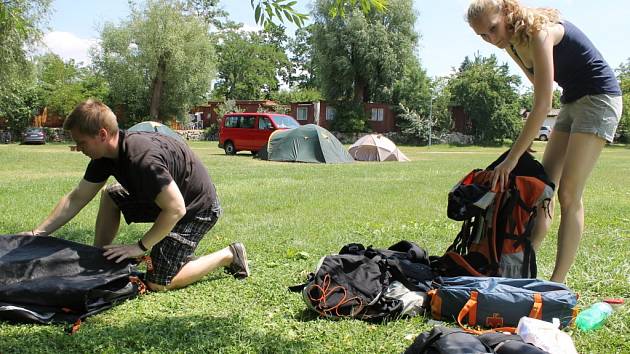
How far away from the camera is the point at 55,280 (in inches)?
118

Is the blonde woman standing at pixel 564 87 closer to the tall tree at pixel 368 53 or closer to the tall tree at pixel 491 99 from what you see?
the tall tree at pixel 368 53

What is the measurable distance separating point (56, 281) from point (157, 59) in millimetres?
34757

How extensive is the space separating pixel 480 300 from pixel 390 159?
16.0 metres

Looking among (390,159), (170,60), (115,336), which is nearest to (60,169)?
(390,159)

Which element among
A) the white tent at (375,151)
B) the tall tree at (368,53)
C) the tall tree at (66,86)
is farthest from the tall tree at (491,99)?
the tall tree at (66,86)

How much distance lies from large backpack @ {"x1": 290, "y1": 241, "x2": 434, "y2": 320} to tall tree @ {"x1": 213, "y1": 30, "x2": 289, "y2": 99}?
57750 mm

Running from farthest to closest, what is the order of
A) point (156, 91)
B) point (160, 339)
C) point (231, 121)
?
1. point (156, 91)
2. point (231, 121)
3. point (160, 339)

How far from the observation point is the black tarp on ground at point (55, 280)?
2.95 metres

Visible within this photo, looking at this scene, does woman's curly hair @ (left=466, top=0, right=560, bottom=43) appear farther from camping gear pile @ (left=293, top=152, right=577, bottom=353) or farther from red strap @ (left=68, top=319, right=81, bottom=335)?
red strap @ (left=68, top=319, right=81, bottom=335)

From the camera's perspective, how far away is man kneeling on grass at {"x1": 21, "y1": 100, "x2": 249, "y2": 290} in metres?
3.08

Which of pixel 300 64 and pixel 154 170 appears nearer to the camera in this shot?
pixel 154 170

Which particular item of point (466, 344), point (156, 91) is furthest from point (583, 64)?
point (156, 91)

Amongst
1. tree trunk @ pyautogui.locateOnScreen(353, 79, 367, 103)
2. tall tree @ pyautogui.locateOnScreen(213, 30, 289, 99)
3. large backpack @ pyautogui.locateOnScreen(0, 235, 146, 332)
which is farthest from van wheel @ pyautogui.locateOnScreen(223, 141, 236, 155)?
tall tree @ pyautogui.locateOnScreen(213, 30, 289, 99)

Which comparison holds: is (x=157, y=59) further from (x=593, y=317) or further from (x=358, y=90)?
(x=593, y=317)
